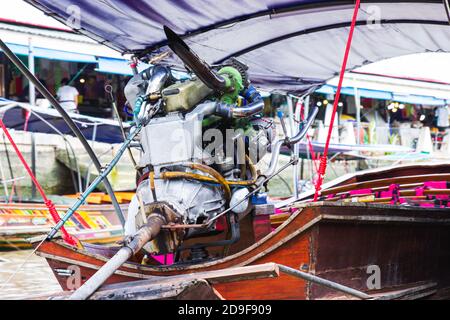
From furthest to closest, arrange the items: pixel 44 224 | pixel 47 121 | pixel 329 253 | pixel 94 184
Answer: pixel 47 121 < pixel 44 224 < pixel 94 184 < pixel 329 253

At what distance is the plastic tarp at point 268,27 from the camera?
4.29 meters

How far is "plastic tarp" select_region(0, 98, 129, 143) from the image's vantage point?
912cm

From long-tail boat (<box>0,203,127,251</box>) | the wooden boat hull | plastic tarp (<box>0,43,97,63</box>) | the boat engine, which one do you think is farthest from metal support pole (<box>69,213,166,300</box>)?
plastic tarp (<box>0,43,97,63</box>)

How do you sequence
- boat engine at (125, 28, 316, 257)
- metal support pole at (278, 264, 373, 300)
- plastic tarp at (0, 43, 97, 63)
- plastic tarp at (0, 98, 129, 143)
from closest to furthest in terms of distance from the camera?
metal support pole at (278, 264, 373, 300), boat engine at (125, 28, 316, 257), plastic tarp at (0, 98, 129, 143), plastic tarp at (0, 43, 97, 63)

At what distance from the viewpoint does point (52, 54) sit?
35.8ft

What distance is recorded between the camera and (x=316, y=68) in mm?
5828

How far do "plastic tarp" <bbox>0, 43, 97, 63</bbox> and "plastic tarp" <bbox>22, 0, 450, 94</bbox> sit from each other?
568cm

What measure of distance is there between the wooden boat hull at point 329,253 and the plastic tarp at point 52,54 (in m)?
6.86

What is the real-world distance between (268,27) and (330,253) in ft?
6.51

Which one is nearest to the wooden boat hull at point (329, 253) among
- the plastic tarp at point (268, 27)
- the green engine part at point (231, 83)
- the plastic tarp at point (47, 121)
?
the green engine part at point (231, 83)

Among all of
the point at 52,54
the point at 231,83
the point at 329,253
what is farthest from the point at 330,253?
the point at 52,54

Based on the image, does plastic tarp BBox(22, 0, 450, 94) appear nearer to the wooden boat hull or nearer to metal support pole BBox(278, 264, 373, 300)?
the wooden boat hull

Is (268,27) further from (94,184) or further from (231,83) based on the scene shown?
(94,184)

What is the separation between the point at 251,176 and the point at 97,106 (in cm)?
1090
